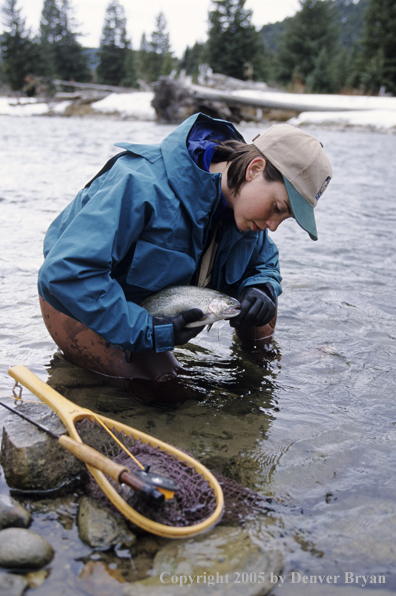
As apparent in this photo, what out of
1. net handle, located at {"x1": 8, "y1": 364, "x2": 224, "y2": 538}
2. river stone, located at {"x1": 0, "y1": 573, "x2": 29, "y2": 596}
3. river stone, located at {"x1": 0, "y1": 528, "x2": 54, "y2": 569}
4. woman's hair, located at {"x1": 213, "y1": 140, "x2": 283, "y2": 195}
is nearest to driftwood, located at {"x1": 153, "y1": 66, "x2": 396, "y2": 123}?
woman's hair, located at {"x1": 213, "y1": 140, "x2": 283, "y2": 195}

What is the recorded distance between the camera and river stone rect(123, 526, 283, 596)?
192cm

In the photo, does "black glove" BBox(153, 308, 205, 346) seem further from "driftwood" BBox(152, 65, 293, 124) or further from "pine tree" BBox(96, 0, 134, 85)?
"pine tree" BBox(96, 0, 134, 85)

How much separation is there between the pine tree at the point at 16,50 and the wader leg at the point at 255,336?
60.8 meters

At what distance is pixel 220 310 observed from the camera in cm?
309

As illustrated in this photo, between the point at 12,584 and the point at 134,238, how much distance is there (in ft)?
5.68

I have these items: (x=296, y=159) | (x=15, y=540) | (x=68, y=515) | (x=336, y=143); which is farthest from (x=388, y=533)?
(x=336, y=143)

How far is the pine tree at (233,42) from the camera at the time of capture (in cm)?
4975

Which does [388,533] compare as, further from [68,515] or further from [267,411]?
[68,515]

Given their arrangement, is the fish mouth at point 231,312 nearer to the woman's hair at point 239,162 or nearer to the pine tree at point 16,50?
the woman's hair at point 239,162

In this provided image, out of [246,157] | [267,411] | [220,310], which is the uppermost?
[246,157]

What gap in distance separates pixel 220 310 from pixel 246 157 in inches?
36.1

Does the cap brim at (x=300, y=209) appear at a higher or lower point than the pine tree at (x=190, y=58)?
lower

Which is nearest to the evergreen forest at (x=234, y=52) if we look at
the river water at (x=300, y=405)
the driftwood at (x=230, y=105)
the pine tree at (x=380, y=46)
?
the pine tree at (x=380, y=46)

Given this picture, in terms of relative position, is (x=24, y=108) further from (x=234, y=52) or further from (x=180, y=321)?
(x=180, y=321)
